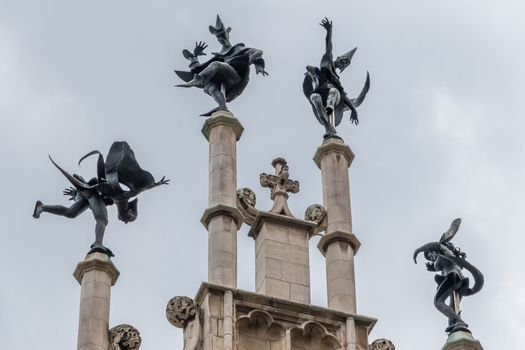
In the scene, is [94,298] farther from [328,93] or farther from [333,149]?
[328,93]

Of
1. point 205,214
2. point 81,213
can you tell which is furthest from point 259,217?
point 81,213

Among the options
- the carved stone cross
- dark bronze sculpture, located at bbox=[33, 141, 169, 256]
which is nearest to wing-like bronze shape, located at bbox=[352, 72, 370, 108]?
the carved stone cross

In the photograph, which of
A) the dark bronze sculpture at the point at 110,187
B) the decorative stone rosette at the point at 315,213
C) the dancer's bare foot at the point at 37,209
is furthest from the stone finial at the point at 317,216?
the dancer's bare foot at the point at 37,209

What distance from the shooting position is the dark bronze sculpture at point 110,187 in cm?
3238

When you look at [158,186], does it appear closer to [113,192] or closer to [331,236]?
[113,192]

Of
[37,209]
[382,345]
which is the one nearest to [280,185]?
[382,345]

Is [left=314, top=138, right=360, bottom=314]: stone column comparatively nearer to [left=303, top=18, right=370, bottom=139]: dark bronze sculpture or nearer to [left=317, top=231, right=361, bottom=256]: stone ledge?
[left=317, top=231, right=361, bottom=256]: stone ledge

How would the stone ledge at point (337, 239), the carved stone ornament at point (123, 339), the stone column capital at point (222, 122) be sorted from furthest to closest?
the stone column capital at point (222, 122) → the stone ledge at point (337, 239) → the carved stone ornament at point (123, 339)

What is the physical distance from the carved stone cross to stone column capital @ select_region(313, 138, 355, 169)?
0.80 meters

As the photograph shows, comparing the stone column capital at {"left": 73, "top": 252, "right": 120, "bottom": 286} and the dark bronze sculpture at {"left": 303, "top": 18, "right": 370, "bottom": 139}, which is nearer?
the stone column capital at {"left": 73, "top": 252, "right": 120, "bottom": 286}

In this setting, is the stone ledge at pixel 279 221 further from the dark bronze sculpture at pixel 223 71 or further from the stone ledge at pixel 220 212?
the dark bronze sculpture at pixel 223 71

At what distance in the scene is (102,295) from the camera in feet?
102

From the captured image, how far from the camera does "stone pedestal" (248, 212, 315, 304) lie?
32.3 m

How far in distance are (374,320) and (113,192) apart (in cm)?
492
